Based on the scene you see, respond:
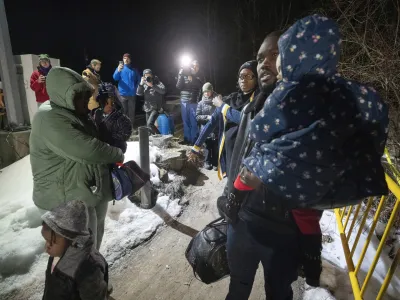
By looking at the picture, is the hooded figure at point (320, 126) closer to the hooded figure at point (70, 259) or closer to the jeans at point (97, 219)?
the hooded figure at point (70, 259)

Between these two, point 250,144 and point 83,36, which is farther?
point 83,36

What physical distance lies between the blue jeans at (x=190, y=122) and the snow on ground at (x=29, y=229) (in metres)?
2.74

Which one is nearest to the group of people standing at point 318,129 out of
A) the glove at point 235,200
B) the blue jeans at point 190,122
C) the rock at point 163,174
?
the glove at point 235,200

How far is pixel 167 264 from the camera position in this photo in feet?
9.93

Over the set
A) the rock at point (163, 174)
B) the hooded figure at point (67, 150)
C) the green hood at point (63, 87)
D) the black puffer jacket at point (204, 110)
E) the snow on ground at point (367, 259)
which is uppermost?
the green hood at point (63, 87)

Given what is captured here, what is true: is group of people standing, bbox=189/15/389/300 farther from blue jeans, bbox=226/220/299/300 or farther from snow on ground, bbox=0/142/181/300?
snow on ground, bbox=0/142/181/300

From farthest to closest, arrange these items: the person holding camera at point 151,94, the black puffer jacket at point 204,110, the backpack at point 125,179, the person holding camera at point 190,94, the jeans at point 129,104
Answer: the jeans at point 129,104, the person holding camera at point 190,94, the person holding camera at point 151,94, the black puffer jacket at point 204,110, the backpack at point 125,179

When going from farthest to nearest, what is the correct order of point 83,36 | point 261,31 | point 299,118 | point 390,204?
1. point 83,36
2. point 261,31
3. point 390,204
4. point 299,118

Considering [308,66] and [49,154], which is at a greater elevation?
[308,66]

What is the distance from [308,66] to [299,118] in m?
0.22

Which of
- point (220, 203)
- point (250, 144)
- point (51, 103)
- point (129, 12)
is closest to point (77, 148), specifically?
point (51, 103)

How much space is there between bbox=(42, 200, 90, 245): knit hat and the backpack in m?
0.64

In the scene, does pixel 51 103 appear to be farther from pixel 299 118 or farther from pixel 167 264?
pixel 167 264

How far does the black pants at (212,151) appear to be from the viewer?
11.1 ft
